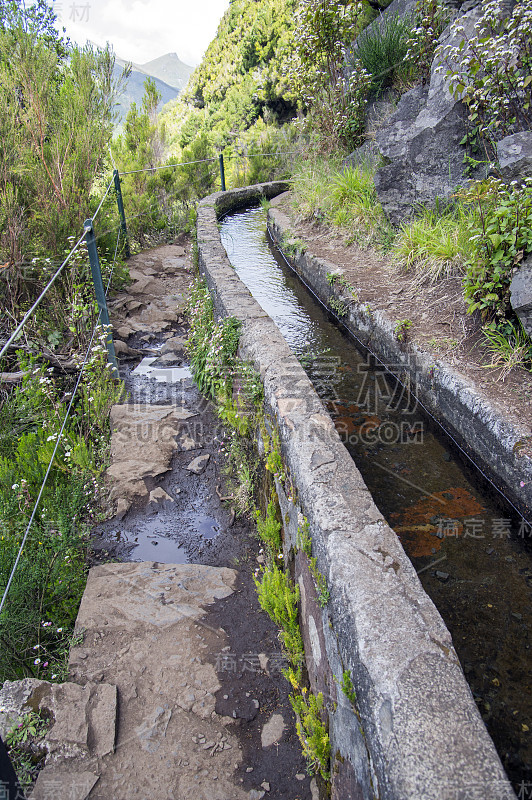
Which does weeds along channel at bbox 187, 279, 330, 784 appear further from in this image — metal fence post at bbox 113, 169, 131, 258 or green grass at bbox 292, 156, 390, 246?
metal fence post at bbox 113, 169, 131, 258

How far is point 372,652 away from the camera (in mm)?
1316

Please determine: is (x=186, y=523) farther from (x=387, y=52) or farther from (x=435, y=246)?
(x=387, y=52)

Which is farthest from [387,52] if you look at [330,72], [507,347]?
[507,347]

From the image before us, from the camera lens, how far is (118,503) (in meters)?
3.03

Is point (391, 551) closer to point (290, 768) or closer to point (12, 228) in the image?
point (290, 768)

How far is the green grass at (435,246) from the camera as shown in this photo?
13.2 feet

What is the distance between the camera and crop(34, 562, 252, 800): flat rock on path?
1677mm

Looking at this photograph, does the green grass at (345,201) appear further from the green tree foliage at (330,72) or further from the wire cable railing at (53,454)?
the wire cable railing at (53,454)

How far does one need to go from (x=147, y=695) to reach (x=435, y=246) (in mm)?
3822

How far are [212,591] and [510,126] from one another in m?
4.20

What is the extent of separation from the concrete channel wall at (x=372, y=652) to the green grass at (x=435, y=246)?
2.33 m

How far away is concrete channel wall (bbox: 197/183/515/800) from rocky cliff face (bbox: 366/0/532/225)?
328cm

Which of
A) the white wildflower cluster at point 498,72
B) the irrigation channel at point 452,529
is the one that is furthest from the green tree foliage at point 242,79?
the irrigation channel at point 452,529

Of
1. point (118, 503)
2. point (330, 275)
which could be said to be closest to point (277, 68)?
point (330, 275)
